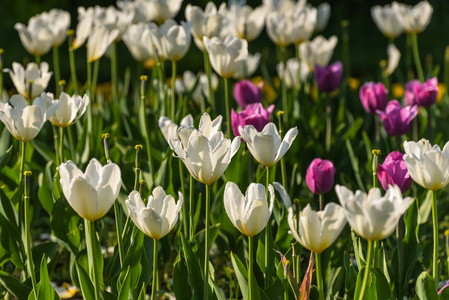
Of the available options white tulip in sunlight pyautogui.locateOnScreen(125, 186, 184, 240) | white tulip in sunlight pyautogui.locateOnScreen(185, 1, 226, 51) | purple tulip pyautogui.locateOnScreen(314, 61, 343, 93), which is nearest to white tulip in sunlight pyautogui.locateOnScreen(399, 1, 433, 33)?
purple tulip pyautogui.locateOnScreen(314, 61, 343, 93)

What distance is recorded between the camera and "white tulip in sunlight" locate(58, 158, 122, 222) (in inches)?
53.5

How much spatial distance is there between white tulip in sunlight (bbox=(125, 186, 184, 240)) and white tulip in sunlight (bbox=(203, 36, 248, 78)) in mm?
975

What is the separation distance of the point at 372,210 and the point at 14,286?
Result: 1036 millimetres

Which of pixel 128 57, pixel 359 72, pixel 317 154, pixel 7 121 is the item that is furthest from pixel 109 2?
pixel 7 121

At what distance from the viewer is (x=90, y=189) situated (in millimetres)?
1361

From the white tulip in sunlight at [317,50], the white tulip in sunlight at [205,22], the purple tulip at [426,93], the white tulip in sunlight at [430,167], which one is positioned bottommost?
the purple tulip at [426,93]

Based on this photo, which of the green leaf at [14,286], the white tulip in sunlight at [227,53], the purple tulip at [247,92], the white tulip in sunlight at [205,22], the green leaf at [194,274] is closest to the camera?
the green leaf at [194,274]

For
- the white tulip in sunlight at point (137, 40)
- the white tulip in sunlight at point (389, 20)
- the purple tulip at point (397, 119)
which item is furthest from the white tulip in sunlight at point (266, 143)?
the white tulip in sunlight at point (389, 20)

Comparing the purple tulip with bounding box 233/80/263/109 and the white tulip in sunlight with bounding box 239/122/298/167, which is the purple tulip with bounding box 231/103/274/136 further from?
the purple tulip with bounding box 233/80/263/109

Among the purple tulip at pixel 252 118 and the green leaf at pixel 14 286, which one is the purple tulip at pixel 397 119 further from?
the green leaf at pixel 14 286

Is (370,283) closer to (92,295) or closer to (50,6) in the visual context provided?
(92,295)

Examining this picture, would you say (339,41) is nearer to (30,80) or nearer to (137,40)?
(137,40)

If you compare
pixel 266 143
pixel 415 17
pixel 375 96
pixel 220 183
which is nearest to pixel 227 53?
pixel 220 183

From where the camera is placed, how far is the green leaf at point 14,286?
5.85 feet
